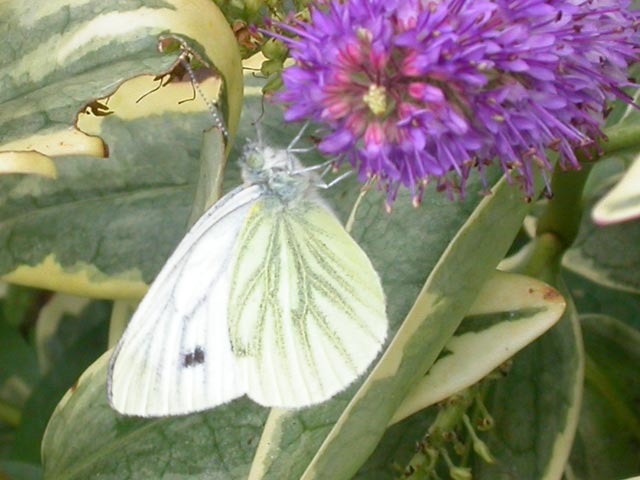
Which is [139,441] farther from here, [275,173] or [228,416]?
[275,173]

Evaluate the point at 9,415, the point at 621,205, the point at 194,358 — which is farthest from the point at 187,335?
the point at 9,415

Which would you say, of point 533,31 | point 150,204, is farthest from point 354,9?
point 150,204

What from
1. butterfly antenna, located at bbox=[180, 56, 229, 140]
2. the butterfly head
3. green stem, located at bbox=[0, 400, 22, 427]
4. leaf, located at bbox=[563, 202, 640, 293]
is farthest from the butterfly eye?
green stem, located at bbox=[0, 400, 22, 427]

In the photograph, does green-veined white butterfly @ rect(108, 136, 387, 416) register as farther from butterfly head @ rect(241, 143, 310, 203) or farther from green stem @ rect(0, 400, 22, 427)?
green stem @ rect(0, 400, 22, 427)

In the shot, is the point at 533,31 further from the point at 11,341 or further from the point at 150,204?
the point at 11,341

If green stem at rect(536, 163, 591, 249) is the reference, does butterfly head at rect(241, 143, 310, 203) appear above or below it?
above
